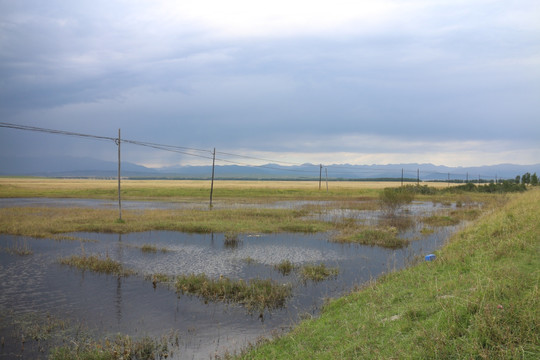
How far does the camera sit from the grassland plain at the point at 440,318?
608cm

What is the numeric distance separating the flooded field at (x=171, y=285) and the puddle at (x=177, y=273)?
0.12ft

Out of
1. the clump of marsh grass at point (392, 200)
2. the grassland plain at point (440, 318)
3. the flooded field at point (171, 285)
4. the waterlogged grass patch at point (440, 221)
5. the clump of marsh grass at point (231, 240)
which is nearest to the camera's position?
the grassland plain at point (440, 318)

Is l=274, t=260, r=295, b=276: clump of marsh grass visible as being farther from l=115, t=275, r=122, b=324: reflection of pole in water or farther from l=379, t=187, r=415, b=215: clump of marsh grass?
l=379, t=187, r=415, b=215: clump of marsh grass

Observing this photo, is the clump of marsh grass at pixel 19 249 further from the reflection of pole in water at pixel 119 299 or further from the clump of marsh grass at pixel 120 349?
the clump of marsh grass at pixel 120 349

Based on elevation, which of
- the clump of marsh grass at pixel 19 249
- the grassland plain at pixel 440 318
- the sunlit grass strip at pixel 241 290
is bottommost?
the clump of marsh grass at pixel 19 249

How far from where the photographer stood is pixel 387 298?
34.7 feet

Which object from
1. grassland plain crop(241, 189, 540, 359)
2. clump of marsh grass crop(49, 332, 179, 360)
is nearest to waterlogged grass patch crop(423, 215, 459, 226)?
grassland plain crop(241, 189, 540, 359)

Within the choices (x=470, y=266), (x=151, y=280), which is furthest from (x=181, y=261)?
(x=470, y=266)

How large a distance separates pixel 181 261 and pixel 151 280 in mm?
3608

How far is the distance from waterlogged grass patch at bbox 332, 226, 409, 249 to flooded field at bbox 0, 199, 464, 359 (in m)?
0.85

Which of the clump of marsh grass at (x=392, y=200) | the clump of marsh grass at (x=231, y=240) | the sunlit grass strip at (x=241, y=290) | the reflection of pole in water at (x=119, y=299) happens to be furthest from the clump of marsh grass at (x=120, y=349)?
the clump of marsh grass at (x=392, y=200)

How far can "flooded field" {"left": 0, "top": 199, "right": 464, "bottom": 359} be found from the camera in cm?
1098

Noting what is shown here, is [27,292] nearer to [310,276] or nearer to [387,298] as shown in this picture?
[310,276]

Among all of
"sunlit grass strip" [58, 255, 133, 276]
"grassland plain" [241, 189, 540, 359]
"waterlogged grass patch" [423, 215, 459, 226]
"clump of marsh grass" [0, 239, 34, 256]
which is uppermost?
"grassland plain" [241, 189, 540, 359]
